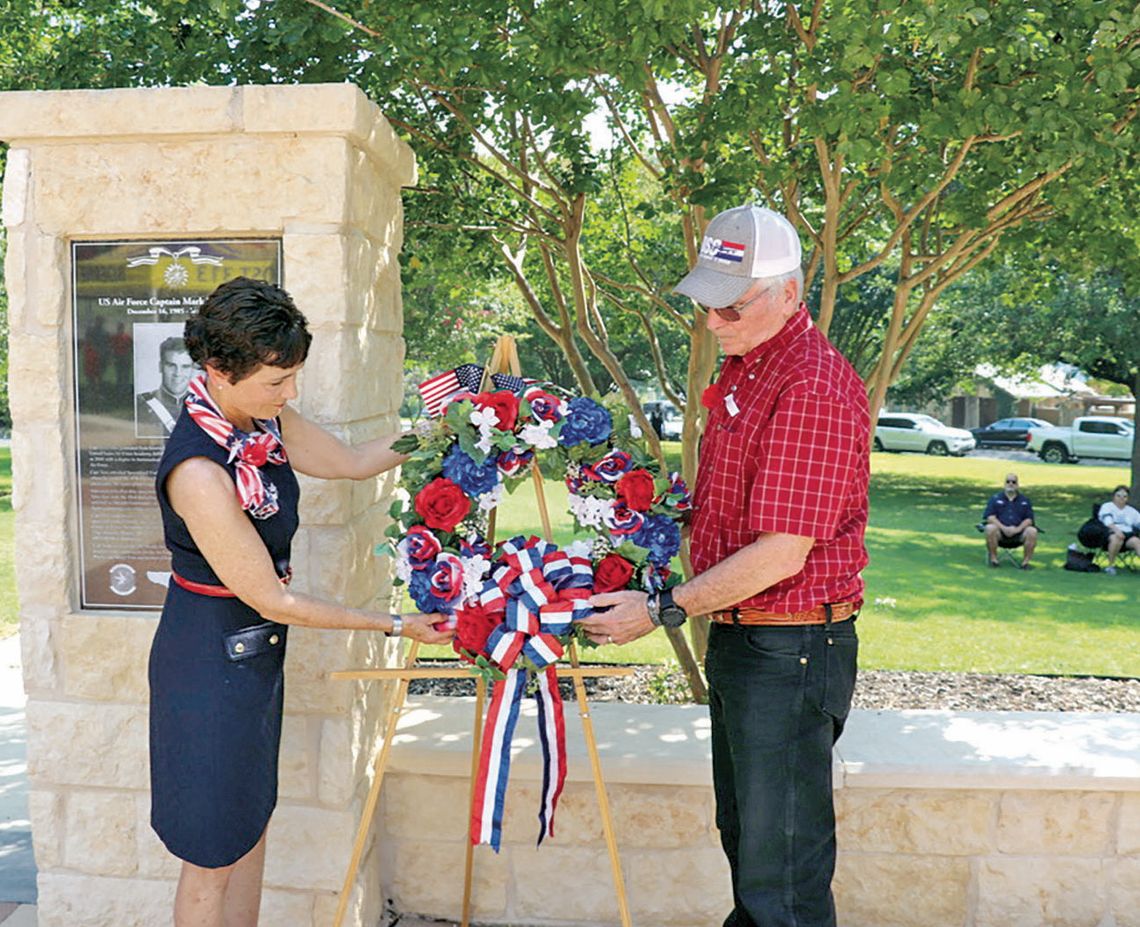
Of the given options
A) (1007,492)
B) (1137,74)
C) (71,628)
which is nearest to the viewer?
(71,628)

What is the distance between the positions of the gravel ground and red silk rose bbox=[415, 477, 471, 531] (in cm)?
254

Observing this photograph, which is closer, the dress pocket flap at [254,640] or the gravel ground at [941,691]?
the dress pocket flap at [254,640]

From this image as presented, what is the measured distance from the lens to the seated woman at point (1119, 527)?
12.1m

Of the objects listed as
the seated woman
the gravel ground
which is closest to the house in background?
the seated woman

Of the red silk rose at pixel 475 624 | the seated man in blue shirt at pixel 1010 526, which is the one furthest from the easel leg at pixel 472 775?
the seated man in blue shirt at pixel 1010 526

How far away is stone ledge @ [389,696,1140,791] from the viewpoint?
3.34m

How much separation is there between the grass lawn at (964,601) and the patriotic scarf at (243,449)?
708 millimetres

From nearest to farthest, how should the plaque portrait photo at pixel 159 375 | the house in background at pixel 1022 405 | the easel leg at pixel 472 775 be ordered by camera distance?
the plaque portrait photo at pixel 159 375, the easel leg at pixel 472 775, the house in background at pixel 1022 405

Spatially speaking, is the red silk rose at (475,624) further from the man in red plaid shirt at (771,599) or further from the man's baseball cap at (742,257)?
the man's baseball cap at (742,257)

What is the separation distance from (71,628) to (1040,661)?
21.0 feet

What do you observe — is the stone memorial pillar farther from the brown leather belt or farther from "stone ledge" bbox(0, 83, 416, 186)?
the brown leather belt

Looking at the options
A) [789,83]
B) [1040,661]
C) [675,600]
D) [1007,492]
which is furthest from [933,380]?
[675,600]

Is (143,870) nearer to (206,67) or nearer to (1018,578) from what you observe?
(206,67)

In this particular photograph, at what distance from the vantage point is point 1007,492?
12.6 m
